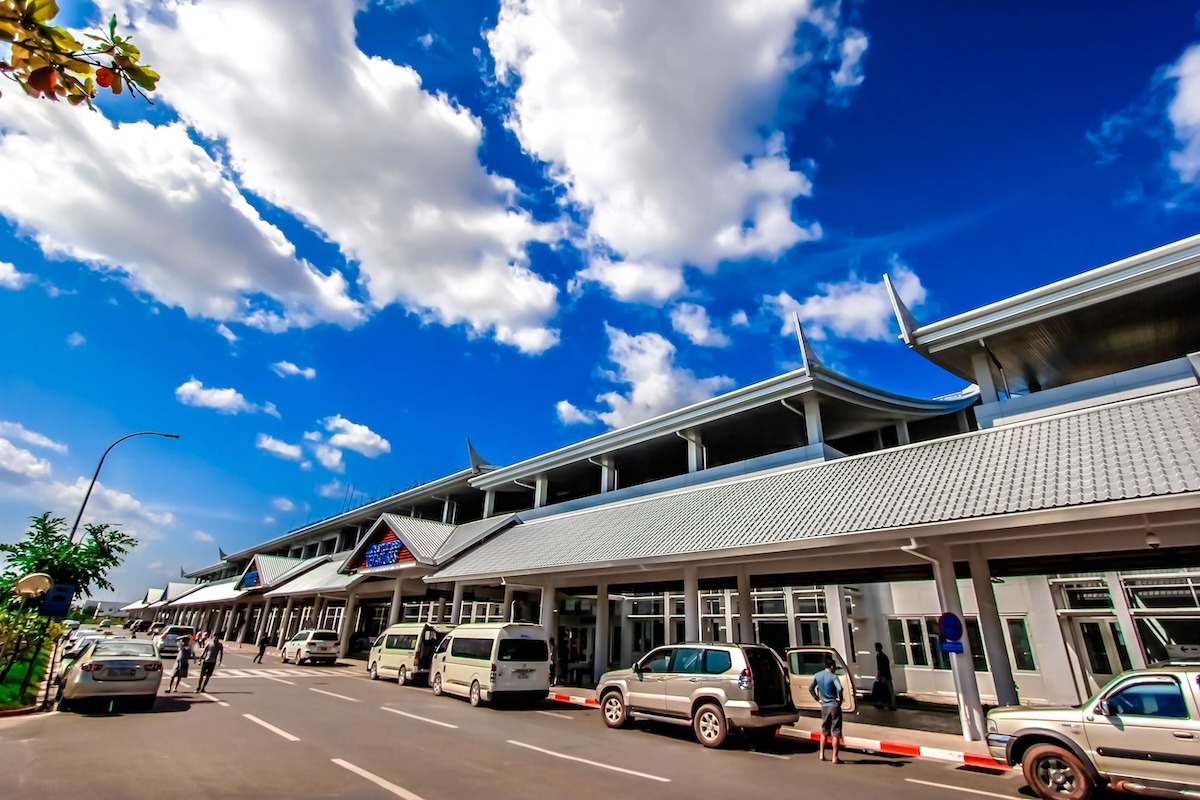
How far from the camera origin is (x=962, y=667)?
1164 centimetres

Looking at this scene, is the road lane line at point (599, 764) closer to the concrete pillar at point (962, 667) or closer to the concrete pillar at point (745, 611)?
the concrete pillar at point (962, 667)

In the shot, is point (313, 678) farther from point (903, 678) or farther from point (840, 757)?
point (903, 678)

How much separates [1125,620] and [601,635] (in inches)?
655

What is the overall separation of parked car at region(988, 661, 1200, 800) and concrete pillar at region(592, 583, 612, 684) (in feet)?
45.5

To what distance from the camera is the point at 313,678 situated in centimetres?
2317

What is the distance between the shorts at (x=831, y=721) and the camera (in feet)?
33.3

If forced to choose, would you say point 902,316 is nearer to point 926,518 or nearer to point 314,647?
point 926,518

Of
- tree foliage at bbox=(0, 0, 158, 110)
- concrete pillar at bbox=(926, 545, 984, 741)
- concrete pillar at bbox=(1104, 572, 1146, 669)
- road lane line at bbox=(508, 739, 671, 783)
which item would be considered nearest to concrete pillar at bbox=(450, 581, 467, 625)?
road lane line at bbox=(508, 739, 671, 783)

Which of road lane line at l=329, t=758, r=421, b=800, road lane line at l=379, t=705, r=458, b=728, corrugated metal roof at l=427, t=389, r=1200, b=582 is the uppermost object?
corrugated metal roof at l=427, t=389, r=1200, b=582

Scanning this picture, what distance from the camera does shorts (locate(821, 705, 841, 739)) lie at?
33.3ft

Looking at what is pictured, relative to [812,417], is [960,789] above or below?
below

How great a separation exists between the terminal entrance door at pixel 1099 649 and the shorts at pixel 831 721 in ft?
48.2

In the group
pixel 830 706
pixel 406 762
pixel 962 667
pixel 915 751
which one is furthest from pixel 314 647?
pixel 962 667

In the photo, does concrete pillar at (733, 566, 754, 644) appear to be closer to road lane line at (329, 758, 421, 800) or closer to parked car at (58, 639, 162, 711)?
road lane line at (329, 758, 421, 800)
